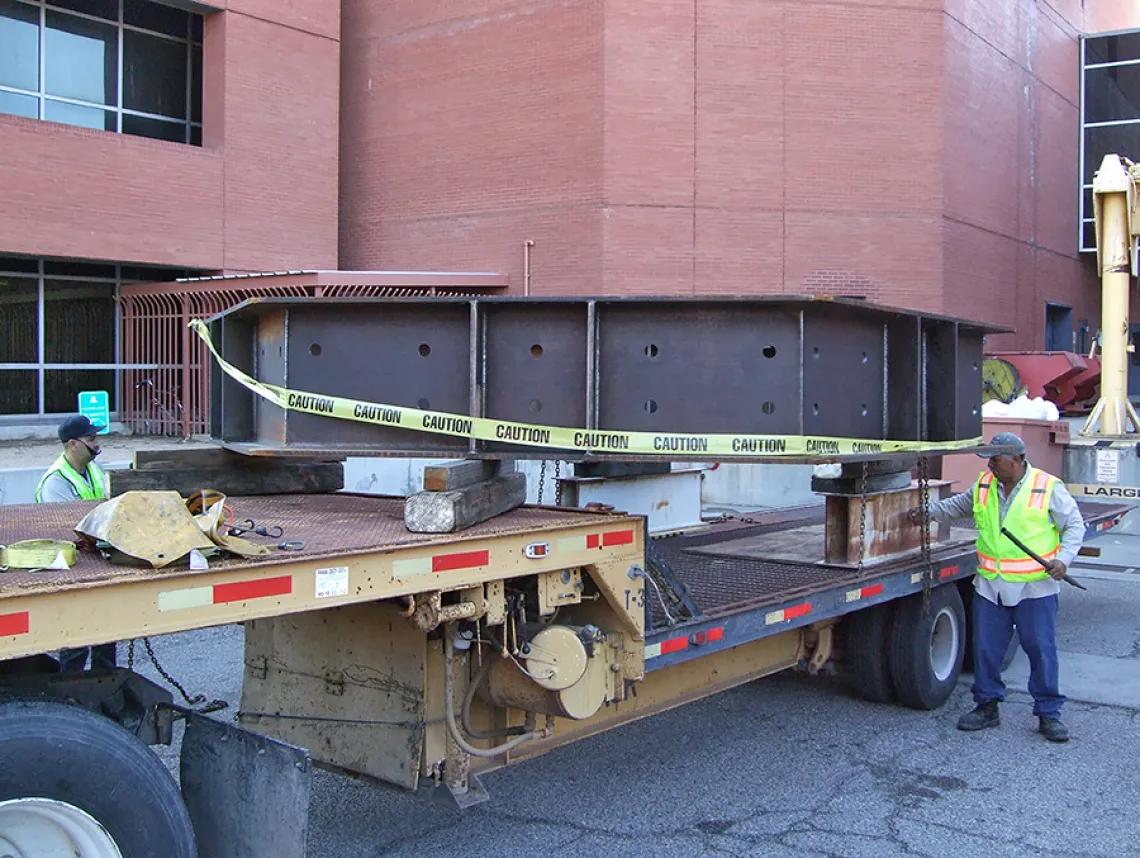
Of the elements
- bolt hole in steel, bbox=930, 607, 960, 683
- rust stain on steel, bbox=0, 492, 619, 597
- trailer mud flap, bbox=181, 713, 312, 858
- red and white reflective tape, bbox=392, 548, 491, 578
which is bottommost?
bolt hole in steel, bbox=930, 607, 960, 683

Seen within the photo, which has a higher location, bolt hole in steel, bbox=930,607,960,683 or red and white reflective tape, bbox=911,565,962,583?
red and white reflective tape, bbox=911,565,962,583

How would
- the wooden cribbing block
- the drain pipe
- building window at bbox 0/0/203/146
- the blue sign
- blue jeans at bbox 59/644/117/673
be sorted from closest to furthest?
1. the wooden cribbing block
2. blue jeans at bbox 59/644/117/673
3. the blue sign
4. building window at bbox 0/0/203/146
5. the drain pipe

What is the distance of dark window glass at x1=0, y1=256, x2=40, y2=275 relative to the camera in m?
18.9

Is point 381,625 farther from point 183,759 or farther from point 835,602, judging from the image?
point 835,602

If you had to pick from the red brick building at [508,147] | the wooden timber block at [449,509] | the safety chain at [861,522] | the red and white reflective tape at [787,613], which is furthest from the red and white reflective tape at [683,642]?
the red brick building at [508,147]

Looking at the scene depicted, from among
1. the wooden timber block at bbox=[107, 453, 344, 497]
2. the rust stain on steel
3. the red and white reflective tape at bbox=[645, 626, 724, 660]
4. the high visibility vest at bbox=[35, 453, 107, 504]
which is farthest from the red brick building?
the red and white reflective tape at bbox=[645, 626, 724, 660]

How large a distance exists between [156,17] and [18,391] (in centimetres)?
741

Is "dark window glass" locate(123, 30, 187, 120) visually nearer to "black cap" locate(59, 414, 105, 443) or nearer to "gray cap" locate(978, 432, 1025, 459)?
"black cap" locate(59, 414, 105, 443)

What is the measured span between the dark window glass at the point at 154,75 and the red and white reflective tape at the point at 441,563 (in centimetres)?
1864

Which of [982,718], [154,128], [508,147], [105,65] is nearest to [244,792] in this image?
[982,718]

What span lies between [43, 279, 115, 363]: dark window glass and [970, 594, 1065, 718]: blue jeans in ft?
55.8

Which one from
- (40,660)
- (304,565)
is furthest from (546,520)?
(40,660)

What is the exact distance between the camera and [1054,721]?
698 centimetres

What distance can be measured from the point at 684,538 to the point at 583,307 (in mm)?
3496
